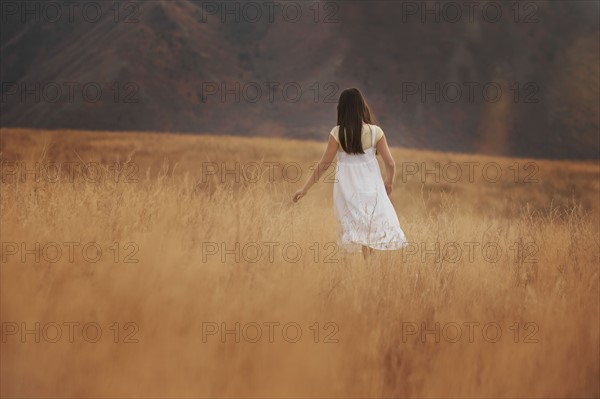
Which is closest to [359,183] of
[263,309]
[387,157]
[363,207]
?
[363,207]

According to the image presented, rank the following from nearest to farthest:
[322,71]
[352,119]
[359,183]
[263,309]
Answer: [263,309]
[352,119]
[359,183]
[322,71]

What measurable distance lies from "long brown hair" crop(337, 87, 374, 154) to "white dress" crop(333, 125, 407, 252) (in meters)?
0.12

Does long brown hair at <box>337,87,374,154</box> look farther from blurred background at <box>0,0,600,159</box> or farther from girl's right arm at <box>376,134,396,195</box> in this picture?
blurred background at <box>0,0,600,159</box>

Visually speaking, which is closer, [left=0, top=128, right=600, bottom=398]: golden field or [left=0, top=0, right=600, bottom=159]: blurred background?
[left=0, top=128, right=600, bottom=398]: golden field

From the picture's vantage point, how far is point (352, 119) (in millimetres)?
5793

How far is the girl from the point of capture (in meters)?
5.79

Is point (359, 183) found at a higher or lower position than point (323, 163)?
lower

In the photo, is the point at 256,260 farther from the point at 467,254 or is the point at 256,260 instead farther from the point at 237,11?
the point at 237,11

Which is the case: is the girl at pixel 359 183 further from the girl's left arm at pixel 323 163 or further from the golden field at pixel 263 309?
the golden field at pixel 263 309

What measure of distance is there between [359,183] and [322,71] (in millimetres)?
68335

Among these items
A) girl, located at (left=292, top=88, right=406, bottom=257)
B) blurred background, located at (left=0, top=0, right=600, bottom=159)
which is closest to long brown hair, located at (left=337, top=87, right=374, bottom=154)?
girl, located at (left=292, top=88, right=406, bottom=257)

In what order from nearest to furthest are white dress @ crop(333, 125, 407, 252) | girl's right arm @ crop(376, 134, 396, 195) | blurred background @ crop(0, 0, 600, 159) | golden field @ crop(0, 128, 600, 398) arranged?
golden field @ crop(0, 128, 600, 398) → white dress @ crop(333, 125, 407, 252) → girl's right arm @ crop(376, 134, 396, 195) → blurred background @ crop(0, 0, 600, 159)

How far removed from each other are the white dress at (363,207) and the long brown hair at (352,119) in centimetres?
12

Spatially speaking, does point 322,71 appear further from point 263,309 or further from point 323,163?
point 263,309
